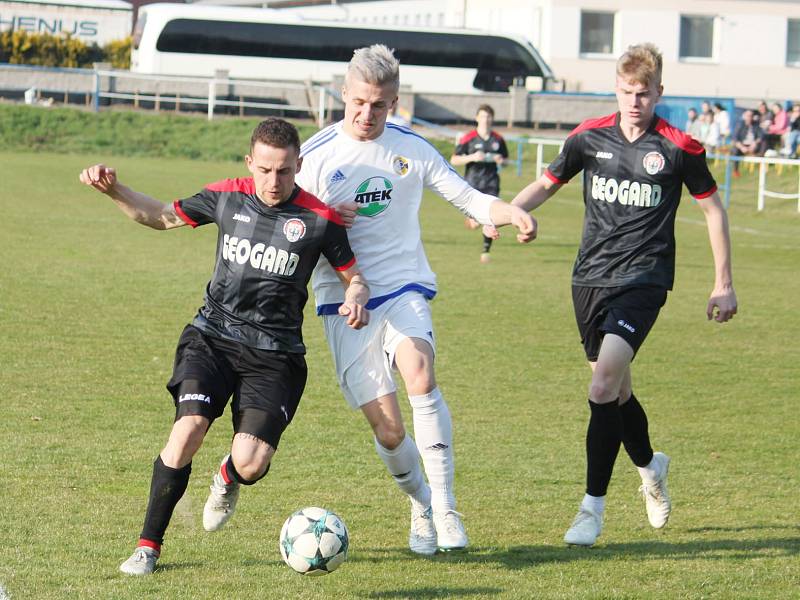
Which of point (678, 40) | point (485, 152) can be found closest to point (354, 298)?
point (485, 152)

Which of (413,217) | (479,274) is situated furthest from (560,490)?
(479,274)

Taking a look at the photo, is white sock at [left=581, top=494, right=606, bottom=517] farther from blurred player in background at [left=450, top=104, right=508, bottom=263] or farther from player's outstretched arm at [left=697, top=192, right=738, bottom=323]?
blurred player in background at [left=450, top=104, right=508, bottom=263]

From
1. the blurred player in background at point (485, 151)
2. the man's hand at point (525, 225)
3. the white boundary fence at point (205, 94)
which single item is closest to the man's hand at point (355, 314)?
the man's hand at point (525, 225)

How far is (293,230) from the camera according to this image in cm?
507

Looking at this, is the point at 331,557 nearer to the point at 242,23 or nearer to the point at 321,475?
the point at 321,475

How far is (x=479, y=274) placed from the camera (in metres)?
15.1

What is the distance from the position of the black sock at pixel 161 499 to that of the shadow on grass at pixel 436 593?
80 centimetres

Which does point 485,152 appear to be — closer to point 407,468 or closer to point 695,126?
point 407,468

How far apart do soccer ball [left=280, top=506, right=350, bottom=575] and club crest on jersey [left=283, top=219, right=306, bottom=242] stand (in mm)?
1040

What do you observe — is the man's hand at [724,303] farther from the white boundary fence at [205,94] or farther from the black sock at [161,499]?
the white boundary fence at [205,94]

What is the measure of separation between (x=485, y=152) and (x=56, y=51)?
35548 millimetres

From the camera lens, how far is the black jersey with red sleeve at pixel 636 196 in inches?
226

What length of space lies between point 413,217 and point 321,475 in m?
→ 1.54

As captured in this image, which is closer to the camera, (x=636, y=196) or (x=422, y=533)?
(x=422, y=533)
